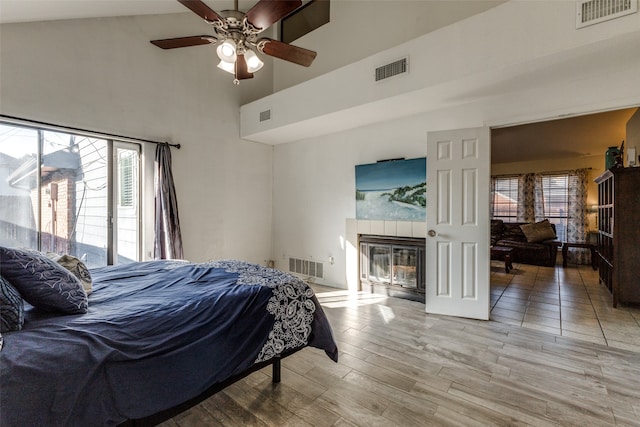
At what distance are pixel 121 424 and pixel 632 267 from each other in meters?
4.97

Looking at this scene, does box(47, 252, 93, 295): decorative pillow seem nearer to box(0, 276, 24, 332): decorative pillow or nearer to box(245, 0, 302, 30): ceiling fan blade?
box(0, 276, 24, 332): decorative pillow

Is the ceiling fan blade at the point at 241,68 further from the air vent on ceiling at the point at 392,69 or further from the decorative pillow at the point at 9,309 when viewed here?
the decorative pillow at the point at 9,309

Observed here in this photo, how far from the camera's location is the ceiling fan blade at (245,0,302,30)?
1829 millimetres

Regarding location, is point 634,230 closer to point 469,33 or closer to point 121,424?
point 469,33

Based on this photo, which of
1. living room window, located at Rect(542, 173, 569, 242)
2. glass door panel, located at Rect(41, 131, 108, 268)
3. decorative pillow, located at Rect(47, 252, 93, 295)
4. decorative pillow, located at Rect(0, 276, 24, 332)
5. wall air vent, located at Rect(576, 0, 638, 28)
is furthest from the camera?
living room window, located at Rect(542, 173, 569, 242)

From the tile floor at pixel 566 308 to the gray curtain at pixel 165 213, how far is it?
3.88m

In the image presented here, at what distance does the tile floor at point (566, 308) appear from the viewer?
9.25 feet

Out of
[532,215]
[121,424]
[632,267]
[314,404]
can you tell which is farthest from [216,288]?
[532,215]

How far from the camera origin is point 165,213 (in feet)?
12.0

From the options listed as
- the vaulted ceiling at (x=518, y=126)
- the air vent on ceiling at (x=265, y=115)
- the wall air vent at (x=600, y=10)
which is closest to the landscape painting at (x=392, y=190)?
the air vent on ceiling at (x=265, y=115)

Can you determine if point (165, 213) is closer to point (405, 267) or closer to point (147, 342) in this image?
point (147, 342)

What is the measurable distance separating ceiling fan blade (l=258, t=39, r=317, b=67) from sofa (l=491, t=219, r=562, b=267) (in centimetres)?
598

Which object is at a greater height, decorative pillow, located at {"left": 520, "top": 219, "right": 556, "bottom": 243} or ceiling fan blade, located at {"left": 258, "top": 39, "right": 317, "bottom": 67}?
ceiling fan blade, located at {"left": 258, "top": 39, "right": 317, "bottom": 67}

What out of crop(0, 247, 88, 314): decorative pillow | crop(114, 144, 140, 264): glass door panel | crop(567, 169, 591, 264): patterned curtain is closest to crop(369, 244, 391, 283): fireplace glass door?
crop(114, 144, 140, 264): glass door panel
